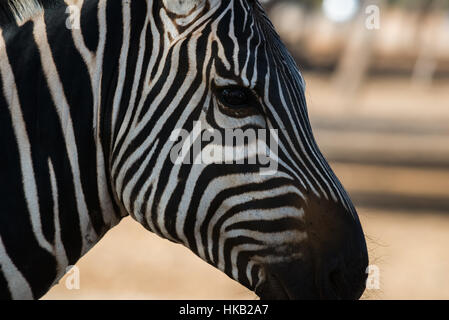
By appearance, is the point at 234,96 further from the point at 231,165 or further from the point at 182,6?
the point at 182,6

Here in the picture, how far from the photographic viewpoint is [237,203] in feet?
7.55

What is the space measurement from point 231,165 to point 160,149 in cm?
28

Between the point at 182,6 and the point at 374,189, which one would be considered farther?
the point at 374,189

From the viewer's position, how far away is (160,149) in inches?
92.4

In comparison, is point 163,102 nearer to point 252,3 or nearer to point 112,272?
point 252,3

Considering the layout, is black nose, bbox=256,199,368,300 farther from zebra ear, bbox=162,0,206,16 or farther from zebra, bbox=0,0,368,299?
A: zebra ear, bbox=162,0,206,16

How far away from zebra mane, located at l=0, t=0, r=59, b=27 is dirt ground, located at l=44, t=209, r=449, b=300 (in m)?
4.98

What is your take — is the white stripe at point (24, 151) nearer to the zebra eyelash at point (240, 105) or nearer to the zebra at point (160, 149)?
the zebra at point (160, 149)

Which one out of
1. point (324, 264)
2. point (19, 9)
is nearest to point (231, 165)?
point (324, 264)

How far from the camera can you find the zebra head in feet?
7.48

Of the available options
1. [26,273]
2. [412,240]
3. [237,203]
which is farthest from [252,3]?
[412,240]

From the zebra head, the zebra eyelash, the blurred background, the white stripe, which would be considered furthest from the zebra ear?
the blurred background

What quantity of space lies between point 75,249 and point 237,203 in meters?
0.67

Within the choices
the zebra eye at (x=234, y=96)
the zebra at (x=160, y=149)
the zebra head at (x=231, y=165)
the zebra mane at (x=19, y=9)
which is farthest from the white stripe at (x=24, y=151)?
the zebra eye at (x=234, y=96)
